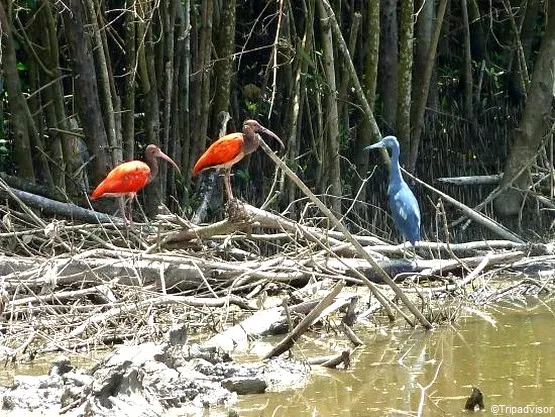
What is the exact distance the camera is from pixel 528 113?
35.7 ft

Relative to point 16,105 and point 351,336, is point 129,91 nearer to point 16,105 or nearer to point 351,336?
point 16,105

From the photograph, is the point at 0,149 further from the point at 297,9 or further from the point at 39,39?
the point at 297,9

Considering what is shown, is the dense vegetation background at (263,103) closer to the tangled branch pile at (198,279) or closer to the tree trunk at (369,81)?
the tree trunk at (369,81)

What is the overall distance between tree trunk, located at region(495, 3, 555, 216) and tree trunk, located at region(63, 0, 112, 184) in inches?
155

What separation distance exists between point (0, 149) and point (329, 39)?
3235 mm

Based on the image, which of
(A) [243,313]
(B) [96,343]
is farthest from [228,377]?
(A) [243,313]

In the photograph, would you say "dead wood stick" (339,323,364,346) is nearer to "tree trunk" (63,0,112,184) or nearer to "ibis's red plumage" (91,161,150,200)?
"ibis's red plumage" (91,161,150,200)

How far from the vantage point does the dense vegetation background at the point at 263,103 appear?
394 inches

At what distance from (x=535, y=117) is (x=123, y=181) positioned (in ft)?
14.2

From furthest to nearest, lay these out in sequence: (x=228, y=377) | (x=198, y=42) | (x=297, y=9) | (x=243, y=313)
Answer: (x=297, y=9), (x=198, y=42), (x=243, y=313), (x=228, y=377)

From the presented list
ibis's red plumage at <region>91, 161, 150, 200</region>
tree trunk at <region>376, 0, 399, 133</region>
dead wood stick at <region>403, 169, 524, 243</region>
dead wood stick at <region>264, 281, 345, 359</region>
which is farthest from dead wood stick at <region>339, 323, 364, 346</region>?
tree trunk at <region>376, 0, 399, 133</region>

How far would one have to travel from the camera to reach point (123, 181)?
881cm

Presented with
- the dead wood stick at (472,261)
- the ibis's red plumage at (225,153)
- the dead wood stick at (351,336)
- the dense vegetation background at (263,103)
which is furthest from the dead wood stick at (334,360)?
the dense vegetation background at (263,103)

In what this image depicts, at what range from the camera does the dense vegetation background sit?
1001 centimetres
